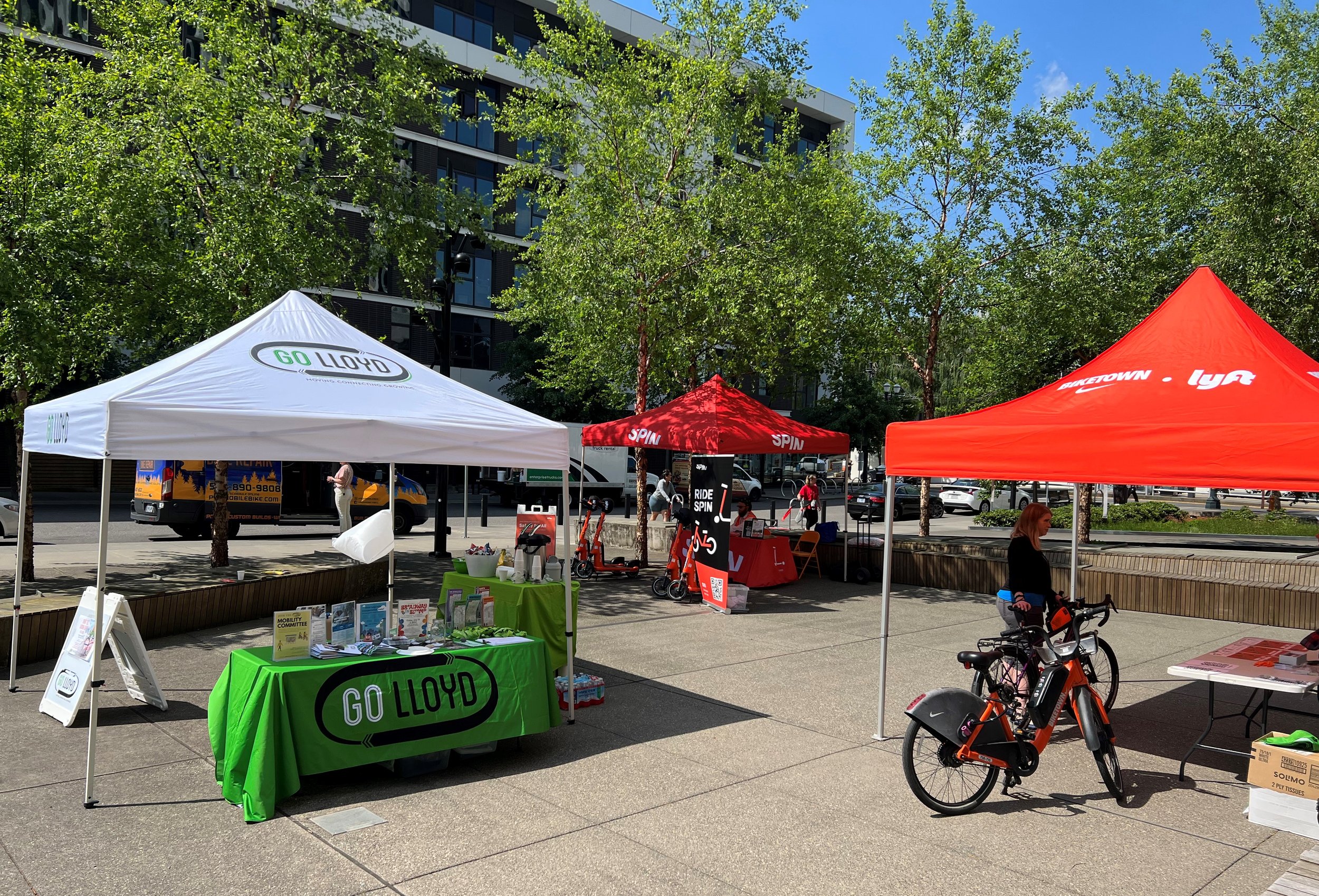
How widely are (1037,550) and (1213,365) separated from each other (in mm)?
1861

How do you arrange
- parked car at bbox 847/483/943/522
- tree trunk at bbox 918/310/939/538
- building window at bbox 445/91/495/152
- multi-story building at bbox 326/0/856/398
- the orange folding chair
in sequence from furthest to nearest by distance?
building window at bbox 445/91/495/152 → multi-story building at bbox 326/0/856/398 → parked car at bbox 847/483/943/522 → tree trunk at bbox 918/310/939/538 → the orange folding chair

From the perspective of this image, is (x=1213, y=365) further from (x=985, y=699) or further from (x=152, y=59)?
(x=152, y=59)

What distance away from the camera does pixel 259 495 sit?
21000mm

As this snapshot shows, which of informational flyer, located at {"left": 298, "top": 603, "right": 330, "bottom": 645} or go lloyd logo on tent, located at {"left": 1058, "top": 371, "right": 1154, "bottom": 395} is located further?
go lloyd logo on tent, located at {"left": 1058, "top": 371, "right": 1154, "bottom": 395}

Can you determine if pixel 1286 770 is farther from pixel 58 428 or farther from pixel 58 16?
pixel 58 16

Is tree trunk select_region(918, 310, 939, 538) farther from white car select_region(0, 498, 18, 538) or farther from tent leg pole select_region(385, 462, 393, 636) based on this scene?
white car select_region(0, 498, 18, 538)

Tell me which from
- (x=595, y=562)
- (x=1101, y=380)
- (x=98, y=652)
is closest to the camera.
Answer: (x=98, y=652)

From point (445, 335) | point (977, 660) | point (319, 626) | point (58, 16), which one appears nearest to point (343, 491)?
point (445, 335)

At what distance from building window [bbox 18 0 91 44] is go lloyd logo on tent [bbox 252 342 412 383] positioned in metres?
33.8

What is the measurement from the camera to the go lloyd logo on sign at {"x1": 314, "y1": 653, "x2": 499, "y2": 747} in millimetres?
5719

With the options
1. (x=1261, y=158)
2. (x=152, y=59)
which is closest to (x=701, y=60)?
(x=152, y=59)

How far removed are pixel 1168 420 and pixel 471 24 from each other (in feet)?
146

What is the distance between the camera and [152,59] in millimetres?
13578

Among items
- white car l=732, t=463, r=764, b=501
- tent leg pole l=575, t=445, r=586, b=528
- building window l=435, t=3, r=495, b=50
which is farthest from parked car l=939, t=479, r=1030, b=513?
building window l=435, t=3, r=495, b=50
